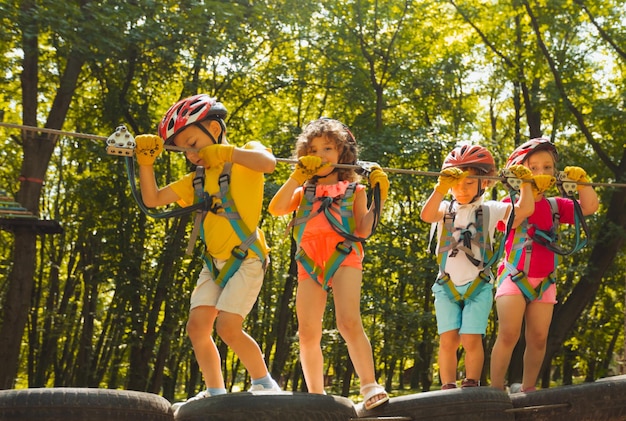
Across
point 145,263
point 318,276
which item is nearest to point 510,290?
point 318,276

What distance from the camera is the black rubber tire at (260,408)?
4.17 m

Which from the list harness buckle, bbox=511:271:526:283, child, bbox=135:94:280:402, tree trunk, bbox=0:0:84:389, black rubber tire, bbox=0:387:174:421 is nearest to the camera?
black rubber tire, bbox=0:387:174:421

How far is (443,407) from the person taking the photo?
4707 millimetres

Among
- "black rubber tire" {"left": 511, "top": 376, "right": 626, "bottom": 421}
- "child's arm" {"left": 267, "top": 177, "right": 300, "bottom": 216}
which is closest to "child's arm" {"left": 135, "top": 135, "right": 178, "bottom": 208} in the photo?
"child's arm" {"left": 267, "top": 177, "right": 300, "bottom": 216}

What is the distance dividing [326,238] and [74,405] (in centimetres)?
203

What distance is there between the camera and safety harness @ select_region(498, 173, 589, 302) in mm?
5902

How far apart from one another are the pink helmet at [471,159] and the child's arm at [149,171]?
83.4 inches

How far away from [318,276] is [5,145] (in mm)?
17433

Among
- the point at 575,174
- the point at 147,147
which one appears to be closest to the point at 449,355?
the point at 575,174

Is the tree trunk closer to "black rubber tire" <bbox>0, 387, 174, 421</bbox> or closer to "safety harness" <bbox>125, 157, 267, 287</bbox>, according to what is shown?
"safety harness" <bbox>125, 157, 267, 287</bbox>

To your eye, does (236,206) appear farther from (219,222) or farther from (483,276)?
(483,276)

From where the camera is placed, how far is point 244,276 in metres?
4.96

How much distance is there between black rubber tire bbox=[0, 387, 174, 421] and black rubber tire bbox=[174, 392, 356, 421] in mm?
249

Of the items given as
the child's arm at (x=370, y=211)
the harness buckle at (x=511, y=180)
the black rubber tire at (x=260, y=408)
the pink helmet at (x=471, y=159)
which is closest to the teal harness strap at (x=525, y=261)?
the harness buckle at (x=511, y=180)
